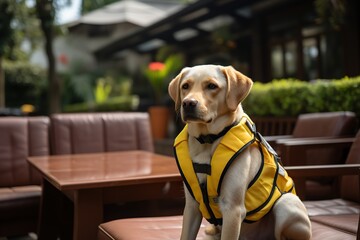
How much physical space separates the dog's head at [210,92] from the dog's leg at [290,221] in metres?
0.50

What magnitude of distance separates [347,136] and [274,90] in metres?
2.08

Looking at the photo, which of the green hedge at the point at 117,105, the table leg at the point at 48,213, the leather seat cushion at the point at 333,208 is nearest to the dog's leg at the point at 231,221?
the leather seat cushion at the point at 333,208

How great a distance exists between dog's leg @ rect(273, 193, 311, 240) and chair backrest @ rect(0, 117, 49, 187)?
3.30 m

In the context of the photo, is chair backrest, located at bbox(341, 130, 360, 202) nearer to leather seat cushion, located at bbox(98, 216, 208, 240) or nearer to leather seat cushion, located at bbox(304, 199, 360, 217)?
leather seat cushion, located at bbox(304, 199, 360, 217)

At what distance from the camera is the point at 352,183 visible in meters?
3.25

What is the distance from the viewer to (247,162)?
206cm

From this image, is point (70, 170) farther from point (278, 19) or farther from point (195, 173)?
point (278, 19)

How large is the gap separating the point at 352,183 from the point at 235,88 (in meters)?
1.63

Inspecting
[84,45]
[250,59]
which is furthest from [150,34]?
[84,45]

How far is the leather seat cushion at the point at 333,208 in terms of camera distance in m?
2.90

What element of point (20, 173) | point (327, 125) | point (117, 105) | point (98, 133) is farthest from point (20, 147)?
point (117, 105)

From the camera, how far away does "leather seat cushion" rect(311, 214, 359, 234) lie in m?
2.49

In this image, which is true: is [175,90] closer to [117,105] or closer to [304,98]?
[304,98]

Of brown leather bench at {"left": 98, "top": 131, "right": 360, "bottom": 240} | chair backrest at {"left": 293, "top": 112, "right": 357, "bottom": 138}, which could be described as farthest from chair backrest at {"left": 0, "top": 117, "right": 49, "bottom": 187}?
chair backrest at {"left": 293, "top": 112, "right": 357, "bottom": 138}
